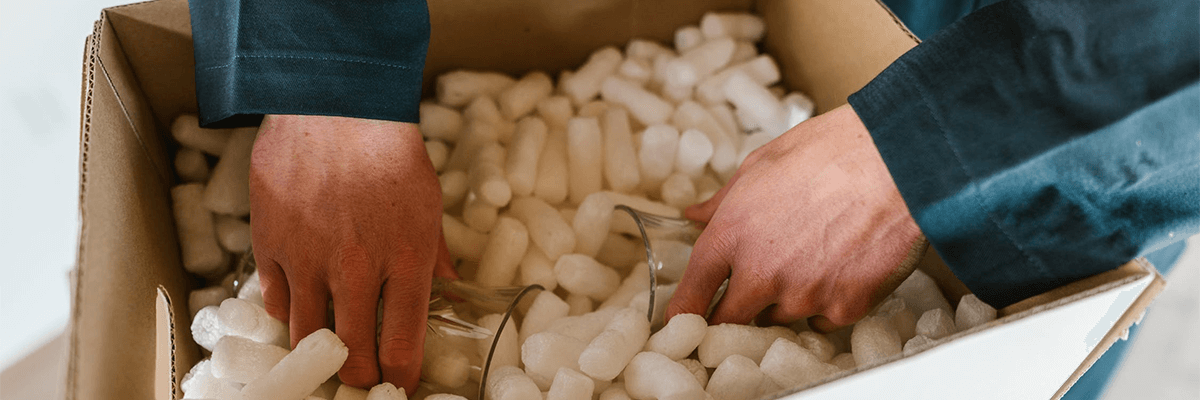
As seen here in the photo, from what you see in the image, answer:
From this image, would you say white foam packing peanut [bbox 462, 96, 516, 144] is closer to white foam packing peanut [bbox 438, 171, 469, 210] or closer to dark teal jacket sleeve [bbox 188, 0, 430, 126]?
white foam packing peanut [bbox 438, 171, 469, 210]

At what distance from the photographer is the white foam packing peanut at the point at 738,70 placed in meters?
0.95

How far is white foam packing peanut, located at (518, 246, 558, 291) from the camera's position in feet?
2.47

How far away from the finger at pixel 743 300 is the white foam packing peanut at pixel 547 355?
14 centimetres

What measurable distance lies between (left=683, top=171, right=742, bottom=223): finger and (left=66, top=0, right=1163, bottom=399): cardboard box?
0.64 ft

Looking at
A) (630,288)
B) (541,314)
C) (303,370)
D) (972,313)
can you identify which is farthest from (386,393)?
(972,313)

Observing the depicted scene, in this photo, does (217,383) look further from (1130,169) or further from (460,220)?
(1130,169)

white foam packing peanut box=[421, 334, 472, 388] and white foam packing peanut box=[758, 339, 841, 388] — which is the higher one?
white foam packing peanut box=[758, 339, 841, 388]

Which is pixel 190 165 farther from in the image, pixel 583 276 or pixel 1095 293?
pixel 1095 293

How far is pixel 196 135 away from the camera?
2.48 feet

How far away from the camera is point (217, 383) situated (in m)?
0.55

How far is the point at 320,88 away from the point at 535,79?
352mm

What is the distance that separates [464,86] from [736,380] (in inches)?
20.3

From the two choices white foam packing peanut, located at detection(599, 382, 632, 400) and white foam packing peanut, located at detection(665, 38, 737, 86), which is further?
white foam packing peanut, located at detection(665, 38, 737, 86)

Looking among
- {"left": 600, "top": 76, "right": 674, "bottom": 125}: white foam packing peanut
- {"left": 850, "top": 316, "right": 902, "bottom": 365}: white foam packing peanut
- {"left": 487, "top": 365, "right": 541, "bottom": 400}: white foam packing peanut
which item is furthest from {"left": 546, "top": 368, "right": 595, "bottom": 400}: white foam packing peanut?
{"left": 600, "top": 76, "right": 674, "bottom": 125}: white foam packing peanut
